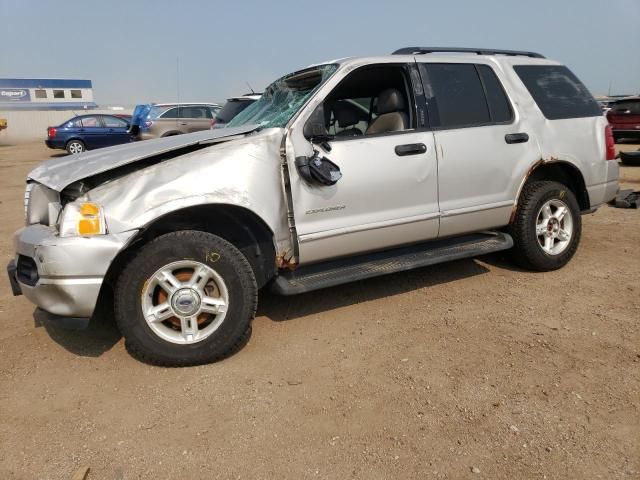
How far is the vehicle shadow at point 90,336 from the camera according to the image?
3.23m

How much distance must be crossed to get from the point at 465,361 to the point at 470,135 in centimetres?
183

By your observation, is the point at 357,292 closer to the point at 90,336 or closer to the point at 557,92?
the point at 90,336

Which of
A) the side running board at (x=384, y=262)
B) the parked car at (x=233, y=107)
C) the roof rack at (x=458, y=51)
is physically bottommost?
the side running board at (x=384, y=262)

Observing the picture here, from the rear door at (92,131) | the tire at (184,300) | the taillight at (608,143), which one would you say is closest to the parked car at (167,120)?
the rear door at (92,131)

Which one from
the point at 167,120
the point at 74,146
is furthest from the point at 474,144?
the point at 74,146

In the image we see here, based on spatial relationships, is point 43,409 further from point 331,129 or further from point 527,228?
point 527,228

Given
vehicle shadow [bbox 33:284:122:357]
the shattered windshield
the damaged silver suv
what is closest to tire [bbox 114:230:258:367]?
the damaged silver suv

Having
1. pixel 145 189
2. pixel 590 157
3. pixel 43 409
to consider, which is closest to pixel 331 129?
pixel 145 189

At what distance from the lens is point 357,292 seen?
409cm

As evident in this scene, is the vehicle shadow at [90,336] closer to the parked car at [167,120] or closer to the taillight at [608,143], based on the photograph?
the taillight at [608,143]

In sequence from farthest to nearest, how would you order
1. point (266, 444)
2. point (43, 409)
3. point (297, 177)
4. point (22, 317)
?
point (22, 317) < point (297, 177) < point (43, 409) < point (266, 444)

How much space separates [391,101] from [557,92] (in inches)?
69.2

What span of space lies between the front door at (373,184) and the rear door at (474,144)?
0.50 feet

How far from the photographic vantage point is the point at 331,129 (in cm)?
392
